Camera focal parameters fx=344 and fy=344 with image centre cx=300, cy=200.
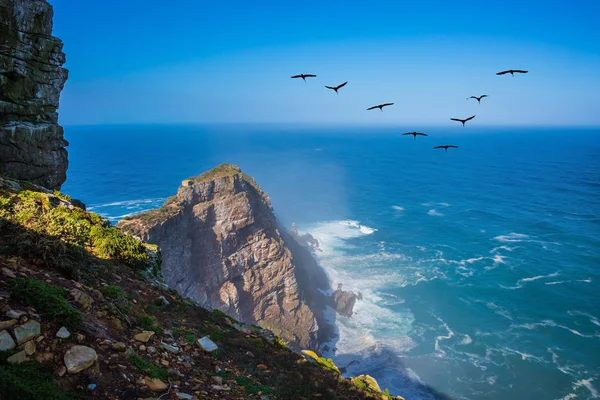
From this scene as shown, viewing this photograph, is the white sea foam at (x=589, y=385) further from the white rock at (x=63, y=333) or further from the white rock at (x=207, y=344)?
the white rock at (x=63, y=333)

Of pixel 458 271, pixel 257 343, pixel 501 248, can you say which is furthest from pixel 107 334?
pixel 501 248

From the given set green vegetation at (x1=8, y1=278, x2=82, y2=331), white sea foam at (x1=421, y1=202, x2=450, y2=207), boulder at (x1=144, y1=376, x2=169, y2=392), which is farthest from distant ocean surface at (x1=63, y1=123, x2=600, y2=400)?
green vegetation at (x1=8, y1=278, x2=82, y2=331)

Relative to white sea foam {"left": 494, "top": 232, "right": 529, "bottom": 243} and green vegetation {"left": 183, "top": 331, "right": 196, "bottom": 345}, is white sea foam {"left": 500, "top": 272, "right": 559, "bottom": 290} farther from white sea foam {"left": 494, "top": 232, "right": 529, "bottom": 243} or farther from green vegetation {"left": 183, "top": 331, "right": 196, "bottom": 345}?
green vegetation {"left": 183, "top": 331, "right": 196, "bottom": 345}

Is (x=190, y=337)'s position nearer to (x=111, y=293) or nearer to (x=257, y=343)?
(x=111, y=293)

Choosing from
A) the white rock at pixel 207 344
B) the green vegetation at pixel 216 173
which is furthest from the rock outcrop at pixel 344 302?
the white rock at pixel 207 344

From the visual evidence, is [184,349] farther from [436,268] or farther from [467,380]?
[436,268]

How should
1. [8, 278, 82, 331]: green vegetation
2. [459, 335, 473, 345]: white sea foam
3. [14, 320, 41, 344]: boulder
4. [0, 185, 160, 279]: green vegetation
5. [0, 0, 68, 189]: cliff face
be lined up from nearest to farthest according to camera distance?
[14, 320, 41, 344]: boulder < [8, 278, 82, 331]: green vegetation < [0, 185, 160, 279]: green vegetation < [0, 0, 68, 189]: cliff face < [459, 335, 473, 345]: white sea foam
